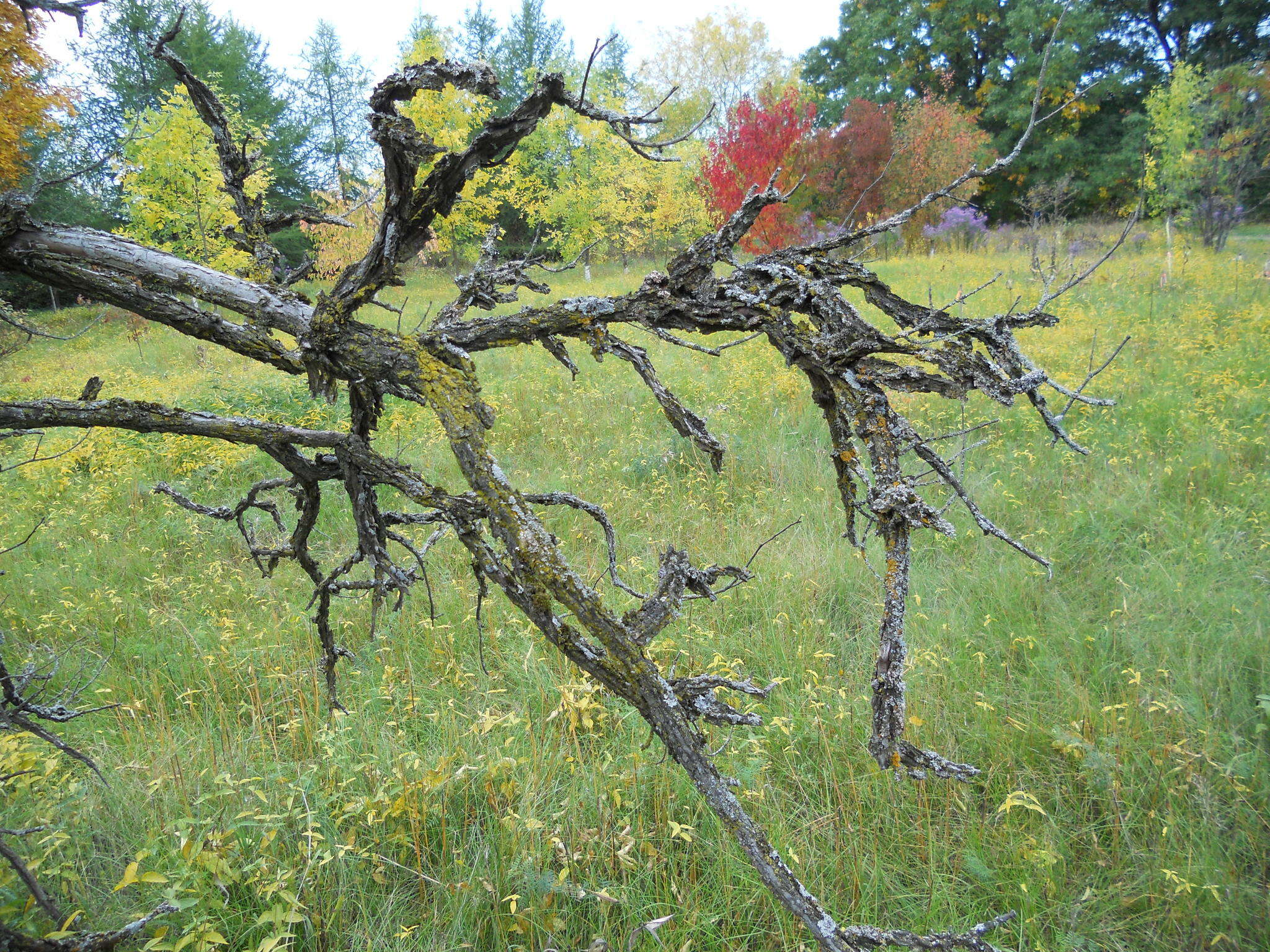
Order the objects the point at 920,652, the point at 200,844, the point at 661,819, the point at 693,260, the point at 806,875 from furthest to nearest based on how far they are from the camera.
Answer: the point at 920,652 → the point at 661,819 → the point at 806,875 → the point at 200,844 → the point at 693,260

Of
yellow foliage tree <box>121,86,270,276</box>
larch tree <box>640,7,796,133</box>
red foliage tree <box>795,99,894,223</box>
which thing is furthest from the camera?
larch tree <box>640,7,796,133</box>

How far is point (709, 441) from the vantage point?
135cm

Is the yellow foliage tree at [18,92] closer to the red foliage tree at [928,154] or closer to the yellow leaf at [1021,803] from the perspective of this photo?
the yellow leaf at [1021,803]

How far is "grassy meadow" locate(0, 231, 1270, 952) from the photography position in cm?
241

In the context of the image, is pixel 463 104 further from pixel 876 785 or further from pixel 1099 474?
pixel 876 785

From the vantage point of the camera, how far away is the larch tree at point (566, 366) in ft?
3.32

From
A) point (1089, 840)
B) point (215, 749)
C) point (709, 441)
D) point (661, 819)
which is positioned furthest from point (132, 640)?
point (1089, 840)

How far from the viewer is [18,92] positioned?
498 cm

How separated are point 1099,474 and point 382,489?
5946 millimetres

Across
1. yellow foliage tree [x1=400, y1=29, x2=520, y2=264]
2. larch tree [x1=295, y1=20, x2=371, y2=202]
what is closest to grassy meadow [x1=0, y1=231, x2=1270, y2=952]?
yellow foliage tree [x1=400, y1=29, x2=520, y2=264]

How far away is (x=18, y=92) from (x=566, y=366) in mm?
6173

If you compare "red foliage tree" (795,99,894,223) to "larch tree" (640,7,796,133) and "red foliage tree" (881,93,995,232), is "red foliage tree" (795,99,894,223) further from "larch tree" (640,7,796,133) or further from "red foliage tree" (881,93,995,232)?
"larch tree" (640,7,796,133)

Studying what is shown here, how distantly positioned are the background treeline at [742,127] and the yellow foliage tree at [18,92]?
8 cm

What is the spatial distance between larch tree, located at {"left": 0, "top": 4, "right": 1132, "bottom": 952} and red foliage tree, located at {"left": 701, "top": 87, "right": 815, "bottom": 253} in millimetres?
10848
